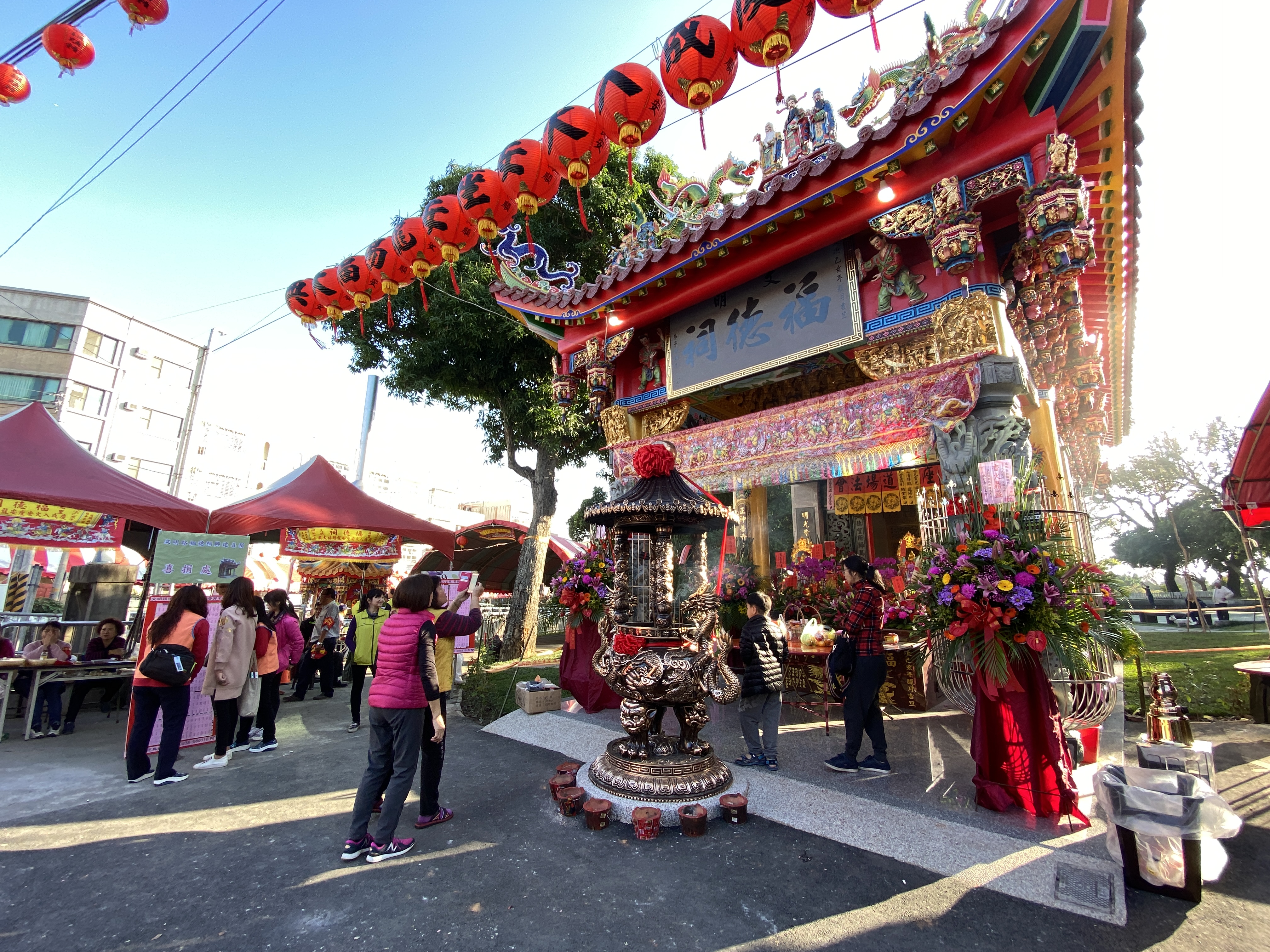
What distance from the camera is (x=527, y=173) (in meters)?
5.49

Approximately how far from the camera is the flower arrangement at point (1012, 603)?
12.5 feet

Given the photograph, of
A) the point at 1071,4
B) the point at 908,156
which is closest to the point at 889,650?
the point at 908,156

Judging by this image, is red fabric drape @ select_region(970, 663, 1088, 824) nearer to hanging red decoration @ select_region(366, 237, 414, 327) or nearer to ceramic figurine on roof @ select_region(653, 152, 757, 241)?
ceramic figurine on roof @ select_region(653, 152, 757, 241)

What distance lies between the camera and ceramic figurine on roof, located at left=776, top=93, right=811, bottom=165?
7227 millimetres

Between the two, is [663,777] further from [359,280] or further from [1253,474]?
[1253,474]

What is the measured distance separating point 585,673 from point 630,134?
6195 mm

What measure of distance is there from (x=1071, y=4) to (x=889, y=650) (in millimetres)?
6315

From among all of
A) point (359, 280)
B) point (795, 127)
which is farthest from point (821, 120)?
point (359, 280)

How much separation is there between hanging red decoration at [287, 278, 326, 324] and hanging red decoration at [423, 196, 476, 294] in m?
2.10

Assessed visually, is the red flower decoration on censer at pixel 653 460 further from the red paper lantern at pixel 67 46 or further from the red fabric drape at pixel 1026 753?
the red paper lantern at pixel 67 46

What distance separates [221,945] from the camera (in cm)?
262

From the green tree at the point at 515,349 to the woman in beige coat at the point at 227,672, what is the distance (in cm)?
700

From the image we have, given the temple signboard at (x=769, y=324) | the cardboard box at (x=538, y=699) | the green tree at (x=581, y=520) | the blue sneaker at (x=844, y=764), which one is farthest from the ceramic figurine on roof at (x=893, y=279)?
the green tree at (x=581, y=520)

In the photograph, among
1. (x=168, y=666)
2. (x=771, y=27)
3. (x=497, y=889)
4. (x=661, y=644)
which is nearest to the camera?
(x=497, y=889)
